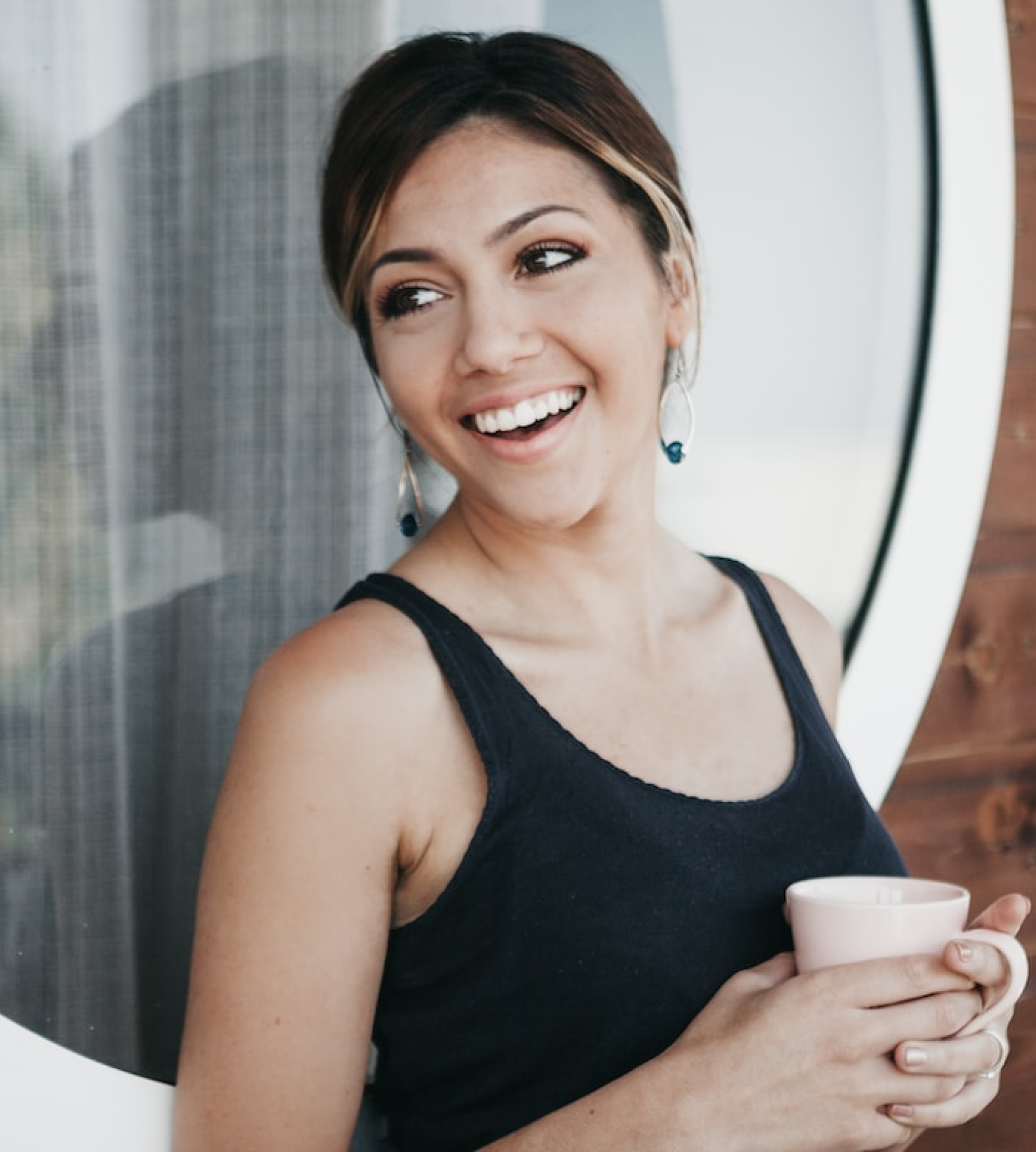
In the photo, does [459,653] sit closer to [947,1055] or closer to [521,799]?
[521,799]

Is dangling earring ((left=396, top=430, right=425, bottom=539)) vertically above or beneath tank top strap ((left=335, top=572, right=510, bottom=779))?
above

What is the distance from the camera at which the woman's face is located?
1063 millimetres

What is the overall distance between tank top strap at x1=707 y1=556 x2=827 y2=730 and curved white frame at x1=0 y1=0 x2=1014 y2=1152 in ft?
0.98

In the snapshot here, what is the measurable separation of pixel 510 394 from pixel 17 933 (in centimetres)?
58

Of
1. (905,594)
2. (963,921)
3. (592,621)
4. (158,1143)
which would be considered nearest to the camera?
(963,921)

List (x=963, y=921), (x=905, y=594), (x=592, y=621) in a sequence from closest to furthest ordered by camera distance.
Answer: (x=963, y=921) < (x=592, y=621) < (x=905, y=594)

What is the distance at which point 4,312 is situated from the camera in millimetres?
1120

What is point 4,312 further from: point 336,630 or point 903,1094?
point 903,1094

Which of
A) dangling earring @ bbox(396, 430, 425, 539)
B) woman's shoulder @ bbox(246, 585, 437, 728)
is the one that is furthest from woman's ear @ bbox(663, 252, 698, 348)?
woman's shoulder @ bbox(246, 585, 437, 728)

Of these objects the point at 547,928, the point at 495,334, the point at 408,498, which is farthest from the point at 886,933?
the point at 408,498

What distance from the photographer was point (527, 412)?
1.08 m

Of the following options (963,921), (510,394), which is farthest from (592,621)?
(963,921)

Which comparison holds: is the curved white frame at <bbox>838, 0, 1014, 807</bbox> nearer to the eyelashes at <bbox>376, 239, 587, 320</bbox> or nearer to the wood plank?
the wood plank

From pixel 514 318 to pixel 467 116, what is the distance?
16 centimetres
